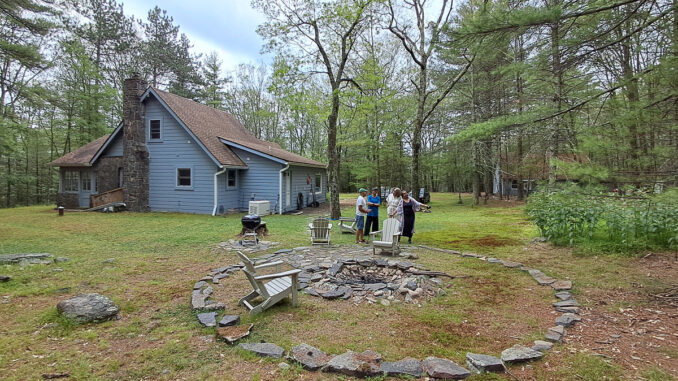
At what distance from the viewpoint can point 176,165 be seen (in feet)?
52.4

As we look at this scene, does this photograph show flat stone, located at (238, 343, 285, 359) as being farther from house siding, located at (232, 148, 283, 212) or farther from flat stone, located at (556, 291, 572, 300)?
house siding, located at (232, 148, 283, 212)

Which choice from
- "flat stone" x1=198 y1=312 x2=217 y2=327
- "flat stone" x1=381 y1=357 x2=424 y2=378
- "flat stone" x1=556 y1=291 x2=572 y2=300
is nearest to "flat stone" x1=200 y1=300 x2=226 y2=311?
"flat stone" x1=198 y1=312 x2=217 y2=327

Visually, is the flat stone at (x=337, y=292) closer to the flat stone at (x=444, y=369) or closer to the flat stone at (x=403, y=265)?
the flat stone at (x=403, y=265)

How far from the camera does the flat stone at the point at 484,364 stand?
9.39 feet

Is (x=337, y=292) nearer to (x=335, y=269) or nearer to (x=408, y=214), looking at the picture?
(x=335, y=269)

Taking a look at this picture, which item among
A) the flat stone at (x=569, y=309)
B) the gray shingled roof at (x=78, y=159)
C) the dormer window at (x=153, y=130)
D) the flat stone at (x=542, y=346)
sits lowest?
the flat stone at (x=569, y=309)

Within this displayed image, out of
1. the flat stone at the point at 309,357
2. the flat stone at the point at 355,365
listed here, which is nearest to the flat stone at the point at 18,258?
the flat stone at the point at 309,357

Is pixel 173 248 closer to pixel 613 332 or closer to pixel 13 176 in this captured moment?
pixel 613 332

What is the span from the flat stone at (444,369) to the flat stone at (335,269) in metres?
2.83

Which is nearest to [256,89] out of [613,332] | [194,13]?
[194,13]

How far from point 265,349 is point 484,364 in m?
2.09

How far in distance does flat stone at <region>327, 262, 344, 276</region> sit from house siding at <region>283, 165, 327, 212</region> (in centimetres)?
1081

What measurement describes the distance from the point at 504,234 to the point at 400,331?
7926 millimetres

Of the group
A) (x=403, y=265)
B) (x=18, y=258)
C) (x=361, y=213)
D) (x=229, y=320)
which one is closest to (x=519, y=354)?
(x=403, y=265)
